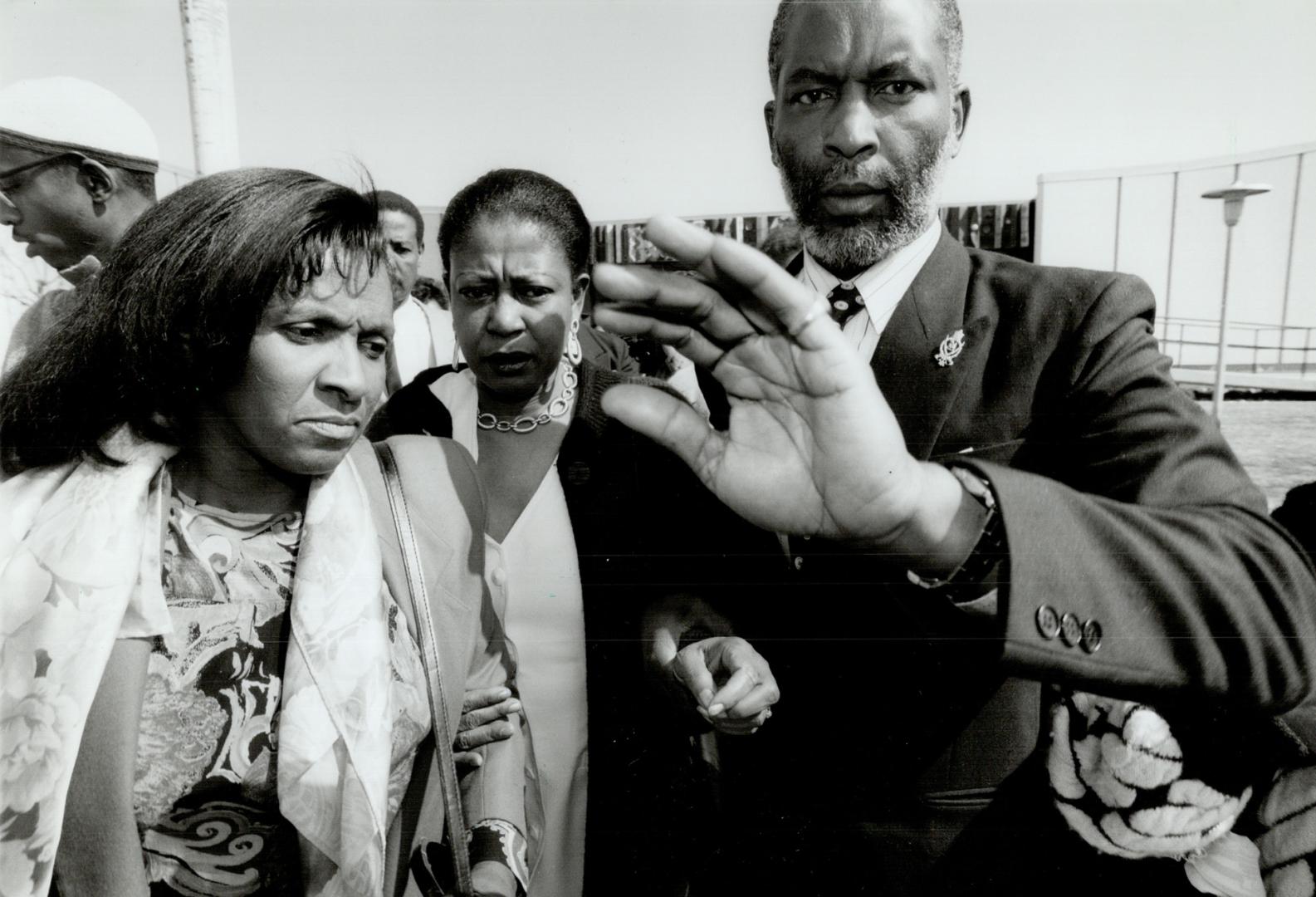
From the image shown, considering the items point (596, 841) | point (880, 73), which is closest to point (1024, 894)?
point (596, 841)

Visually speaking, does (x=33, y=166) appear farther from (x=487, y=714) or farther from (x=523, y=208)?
(x=487, y=714)

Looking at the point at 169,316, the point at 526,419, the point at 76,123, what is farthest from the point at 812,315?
the point at 76,123

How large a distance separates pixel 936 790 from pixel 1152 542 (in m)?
0.60

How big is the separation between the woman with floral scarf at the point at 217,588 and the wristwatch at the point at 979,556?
0.83 meters

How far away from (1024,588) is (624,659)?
45.2 inches

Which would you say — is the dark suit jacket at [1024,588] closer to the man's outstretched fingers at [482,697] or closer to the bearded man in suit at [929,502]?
the bearded man in suit at [929,502]

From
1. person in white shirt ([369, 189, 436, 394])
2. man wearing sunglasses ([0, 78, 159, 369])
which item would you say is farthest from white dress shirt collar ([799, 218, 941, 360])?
person in white shirt ([369, 189, 436, 394])

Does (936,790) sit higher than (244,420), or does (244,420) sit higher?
(244,420)

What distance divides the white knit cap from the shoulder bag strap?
35.4 inches

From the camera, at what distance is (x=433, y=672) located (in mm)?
1285

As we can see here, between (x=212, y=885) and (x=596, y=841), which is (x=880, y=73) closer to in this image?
(x=212, y=885)

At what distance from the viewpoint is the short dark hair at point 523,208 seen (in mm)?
2055

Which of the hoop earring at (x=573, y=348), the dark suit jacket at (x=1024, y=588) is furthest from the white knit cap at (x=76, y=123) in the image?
the dark suit jacket at (x=1024, y=588)

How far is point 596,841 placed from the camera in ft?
6.67
